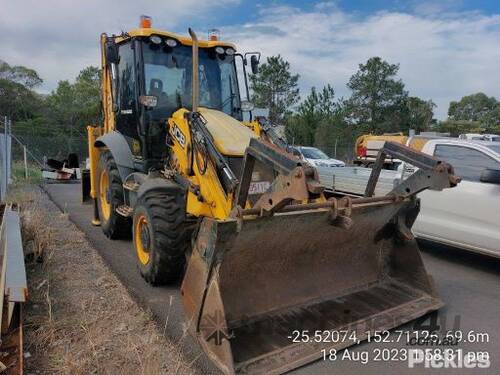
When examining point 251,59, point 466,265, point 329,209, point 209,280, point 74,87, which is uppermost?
point 74,87

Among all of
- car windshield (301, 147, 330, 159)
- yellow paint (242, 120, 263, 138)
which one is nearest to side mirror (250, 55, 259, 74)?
yellow paint (242, 120, 263, 138)

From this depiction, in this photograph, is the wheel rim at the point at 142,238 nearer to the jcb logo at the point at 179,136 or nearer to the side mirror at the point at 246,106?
the jcb logo at the point at 179,136

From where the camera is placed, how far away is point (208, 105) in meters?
6.11

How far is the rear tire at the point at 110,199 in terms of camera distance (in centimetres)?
652

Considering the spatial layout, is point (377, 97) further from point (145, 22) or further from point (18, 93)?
point (145, 22)

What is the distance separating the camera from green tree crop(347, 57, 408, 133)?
39.8 meters

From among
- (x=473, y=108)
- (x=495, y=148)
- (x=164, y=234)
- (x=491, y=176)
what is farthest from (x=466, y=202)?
(x=473, y=108)

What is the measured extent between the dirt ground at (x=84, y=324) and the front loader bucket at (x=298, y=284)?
0.49 meters

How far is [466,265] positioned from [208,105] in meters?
4.15

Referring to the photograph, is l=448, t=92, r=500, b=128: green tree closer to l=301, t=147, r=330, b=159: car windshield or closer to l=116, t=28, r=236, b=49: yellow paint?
l=301, t=147, r=330, b=159: car windshield

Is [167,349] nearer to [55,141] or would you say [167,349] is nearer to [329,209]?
[329,209]

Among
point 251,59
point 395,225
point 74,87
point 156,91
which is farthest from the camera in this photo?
point 74,87

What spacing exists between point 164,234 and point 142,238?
0.62 m

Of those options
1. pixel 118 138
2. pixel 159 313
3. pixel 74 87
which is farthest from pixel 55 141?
pixel 74 87
